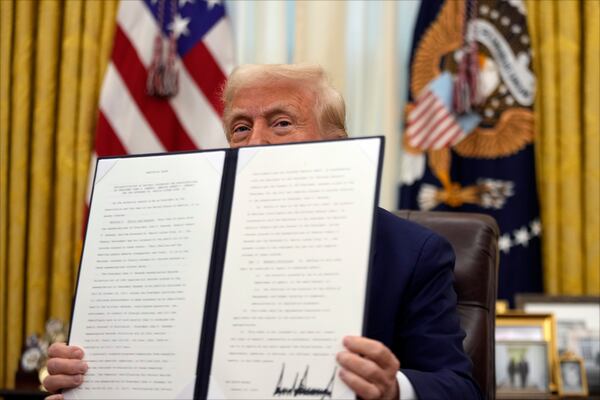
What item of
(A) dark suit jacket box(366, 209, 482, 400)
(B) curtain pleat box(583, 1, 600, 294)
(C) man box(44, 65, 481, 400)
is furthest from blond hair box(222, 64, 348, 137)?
(B) curtain pleat box(583, 1, 600, 294)

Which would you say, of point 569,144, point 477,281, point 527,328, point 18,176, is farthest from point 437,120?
point 18,176

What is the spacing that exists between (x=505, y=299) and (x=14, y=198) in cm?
202

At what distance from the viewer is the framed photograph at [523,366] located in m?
2.77

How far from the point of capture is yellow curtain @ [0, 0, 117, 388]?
11.8 feet

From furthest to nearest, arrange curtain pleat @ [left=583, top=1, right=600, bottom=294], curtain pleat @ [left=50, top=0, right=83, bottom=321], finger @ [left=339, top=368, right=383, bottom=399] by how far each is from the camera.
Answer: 1. curtain pleat @ [left=50, top=0, right=83, bottom=321]
2. curtain pleat @ [left=583, top=1, right=600, bottom=294]
3. finger @ [left=339, top=368, right=383, bottom=399]

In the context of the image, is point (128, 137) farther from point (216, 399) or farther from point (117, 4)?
point (216, 399)

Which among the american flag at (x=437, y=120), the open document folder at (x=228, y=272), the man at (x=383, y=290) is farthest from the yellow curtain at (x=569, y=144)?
the open document folder at (x=228, y=272)

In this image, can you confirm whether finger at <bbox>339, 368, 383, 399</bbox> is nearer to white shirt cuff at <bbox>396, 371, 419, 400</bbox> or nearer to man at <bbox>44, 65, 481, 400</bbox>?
man at <bbox>44, 65, 481, 400</bbox>

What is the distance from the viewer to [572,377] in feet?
9.14

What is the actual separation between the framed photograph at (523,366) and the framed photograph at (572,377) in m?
0.05

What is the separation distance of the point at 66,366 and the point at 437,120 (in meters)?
2.12

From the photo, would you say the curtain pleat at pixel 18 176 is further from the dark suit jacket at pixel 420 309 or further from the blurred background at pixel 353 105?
the dark suit jacket at pixel 420 309

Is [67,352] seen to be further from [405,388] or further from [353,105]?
[353,105]
